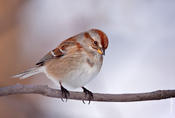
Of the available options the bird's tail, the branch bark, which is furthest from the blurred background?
the branch bark

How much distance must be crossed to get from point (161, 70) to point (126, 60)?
0.81ft

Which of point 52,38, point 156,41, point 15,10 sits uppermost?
point 15,10

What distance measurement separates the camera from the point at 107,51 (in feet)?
7.65

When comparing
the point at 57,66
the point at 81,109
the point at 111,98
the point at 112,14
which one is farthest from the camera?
the point at 112,14

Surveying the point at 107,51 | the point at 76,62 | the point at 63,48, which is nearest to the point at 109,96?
the point at 76,62

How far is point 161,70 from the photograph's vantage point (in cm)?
215

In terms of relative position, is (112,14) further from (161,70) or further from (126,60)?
(161,70)

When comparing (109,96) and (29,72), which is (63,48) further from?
(109,96)

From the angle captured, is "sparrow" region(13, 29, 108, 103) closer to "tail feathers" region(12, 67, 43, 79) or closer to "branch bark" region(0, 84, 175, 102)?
"tail feathers" region(12, 67, 43, 79)

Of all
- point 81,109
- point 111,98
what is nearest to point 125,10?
point 81,109

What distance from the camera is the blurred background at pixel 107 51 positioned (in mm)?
1815

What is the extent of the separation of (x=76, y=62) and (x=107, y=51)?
0.84 metres

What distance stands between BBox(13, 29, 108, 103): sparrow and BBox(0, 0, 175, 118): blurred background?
270 millimetres

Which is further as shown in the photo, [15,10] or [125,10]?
[125,10]
